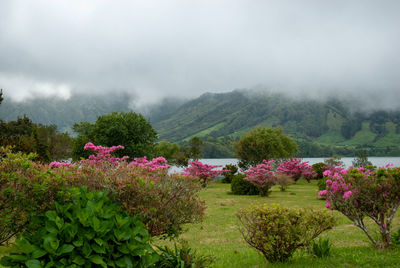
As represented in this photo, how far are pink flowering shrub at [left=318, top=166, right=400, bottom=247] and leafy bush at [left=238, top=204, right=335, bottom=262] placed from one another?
122cm

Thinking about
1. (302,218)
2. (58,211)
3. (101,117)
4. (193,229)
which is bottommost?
(193,229)

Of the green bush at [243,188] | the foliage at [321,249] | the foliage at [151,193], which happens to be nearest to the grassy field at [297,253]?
the foliage at [321,249]

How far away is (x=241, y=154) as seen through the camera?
55781 mm

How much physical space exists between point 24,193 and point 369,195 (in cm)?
851

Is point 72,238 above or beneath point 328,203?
above

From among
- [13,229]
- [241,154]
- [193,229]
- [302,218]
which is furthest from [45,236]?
[241,154]

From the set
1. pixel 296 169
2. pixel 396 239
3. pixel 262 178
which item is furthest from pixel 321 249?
pixel 296 169

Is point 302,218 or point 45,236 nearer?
point 45,236

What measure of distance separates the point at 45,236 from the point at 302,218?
554 centimetres

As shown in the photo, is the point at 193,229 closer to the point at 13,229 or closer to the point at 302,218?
the point at 302,218

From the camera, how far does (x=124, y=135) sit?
1431 inches

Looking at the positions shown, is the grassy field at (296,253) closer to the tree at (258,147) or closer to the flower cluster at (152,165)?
the flower cluster at (152,165)

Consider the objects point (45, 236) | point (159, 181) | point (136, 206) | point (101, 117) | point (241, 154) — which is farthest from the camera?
point (241, 154)

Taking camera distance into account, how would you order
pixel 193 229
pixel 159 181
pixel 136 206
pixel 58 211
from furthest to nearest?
pixel 193 229
pixel 159 181
pixel 136 206
pixel 58 211
